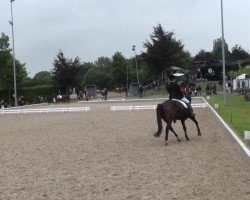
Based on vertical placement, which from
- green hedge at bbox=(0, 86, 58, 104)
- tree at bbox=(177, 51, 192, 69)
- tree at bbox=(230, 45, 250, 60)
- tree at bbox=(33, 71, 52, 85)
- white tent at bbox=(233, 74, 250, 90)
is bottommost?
green hedge at bbox=(0, 86, 58, 104)

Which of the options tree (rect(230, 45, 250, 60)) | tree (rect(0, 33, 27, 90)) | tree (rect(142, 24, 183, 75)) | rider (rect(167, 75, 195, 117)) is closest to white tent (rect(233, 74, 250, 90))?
tree (rect(142, 24, 183, 75))

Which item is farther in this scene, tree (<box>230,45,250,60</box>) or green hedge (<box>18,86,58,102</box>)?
tree (<box>230,45,250,60</box>)

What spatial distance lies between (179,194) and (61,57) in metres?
66.6

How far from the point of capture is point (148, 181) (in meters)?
9.96

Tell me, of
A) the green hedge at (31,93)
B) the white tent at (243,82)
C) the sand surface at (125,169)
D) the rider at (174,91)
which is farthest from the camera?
the green hedge at (31,93)

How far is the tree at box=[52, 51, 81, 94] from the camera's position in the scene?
72188mm

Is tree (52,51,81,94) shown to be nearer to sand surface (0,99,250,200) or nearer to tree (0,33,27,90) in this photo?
tree (0,33,27,90)

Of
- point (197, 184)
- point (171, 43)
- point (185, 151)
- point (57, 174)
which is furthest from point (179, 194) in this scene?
point (171, 43)

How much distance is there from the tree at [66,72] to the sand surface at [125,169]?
2102 inches

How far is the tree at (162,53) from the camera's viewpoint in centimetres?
7062

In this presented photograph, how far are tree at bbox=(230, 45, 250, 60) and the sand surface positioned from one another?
92.8 m

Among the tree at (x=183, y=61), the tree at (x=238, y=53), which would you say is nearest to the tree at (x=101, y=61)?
the tree at (x=238, y=53)

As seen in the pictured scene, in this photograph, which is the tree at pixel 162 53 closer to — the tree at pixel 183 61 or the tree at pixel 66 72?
the tree at pixel 183 61

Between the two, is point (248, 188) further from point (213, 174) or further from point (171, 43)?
point (171, 43)
